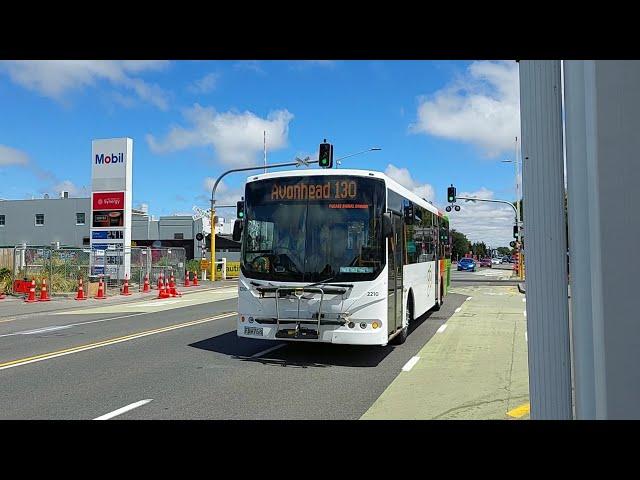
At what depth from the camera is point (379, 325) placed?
9.39 metres

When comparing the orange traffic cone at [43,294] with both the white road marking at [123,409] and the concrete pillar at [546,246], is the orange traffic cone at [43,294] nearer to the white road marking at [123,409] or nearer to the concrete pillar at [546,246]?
the white road marking at [123,409]

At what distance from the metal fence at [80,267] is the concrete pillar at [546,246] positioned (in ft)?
80.9

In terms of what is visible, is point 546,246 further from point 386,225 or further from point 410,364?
point 410,364

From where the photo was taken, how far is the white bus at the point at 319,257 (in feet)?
30.8

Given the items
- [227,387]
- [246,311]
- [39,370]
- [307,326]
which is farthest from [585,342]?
[39,370]

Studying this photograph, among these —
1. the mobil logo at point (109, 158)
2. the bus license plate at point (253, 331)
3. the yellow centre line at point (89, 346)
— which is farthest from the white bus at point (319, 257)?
the mobil logo at point (109, 158)

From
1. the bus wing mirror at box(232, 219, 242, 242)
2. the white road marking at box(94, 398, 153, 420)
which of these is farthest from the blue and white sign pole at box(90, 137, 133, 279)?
the white road marking at box(94, 398, 153, 420)

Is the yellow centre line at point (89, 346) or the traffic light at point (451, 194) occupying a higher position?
the traffic light at point (451, 194)

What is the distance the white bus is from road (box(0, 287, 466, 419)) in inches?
26.3
